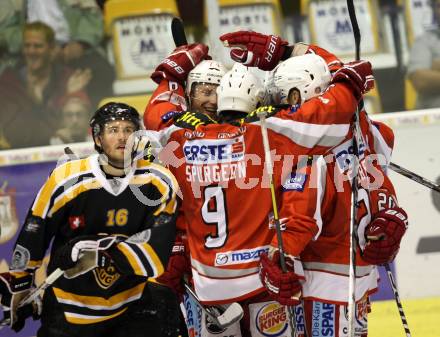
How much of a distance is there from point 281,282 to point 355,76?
2.37 feet

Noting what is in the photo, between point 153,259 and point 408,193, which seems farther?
point 408,193

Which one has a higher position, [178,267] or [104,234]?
[104,234]

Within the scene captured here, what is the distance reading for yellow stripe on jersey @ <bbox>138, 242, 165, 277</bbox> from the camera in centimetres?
296

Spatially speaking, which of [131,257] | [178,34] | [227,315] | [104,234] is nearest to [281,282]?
[227,315]

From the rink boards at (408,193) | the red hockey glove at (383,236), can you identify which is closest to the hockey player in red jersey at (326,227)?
the red hockey glove at (383,236)

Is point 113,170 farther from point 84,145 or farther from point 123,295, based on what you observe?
point 84,145

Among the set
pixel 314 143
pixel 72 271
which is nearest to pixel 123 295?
pixel 72 271

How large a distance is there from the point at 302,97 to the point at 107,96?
2366mm

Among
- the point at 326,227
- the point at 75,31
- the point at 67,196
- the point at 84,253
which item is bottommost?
the point at 326,227

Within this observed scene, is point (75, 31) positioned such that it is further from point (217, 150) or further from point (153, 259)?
point (153, 259)

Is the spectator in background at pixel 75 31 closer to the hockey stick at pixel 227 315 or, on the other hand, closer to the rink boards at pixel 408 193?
the rink boards at pixel 408 193

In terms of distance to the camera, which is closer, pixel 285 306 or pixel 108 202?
pixel 108 202

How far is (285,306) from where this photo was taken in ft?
10.7

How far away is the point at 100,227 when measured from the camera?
2996mm
